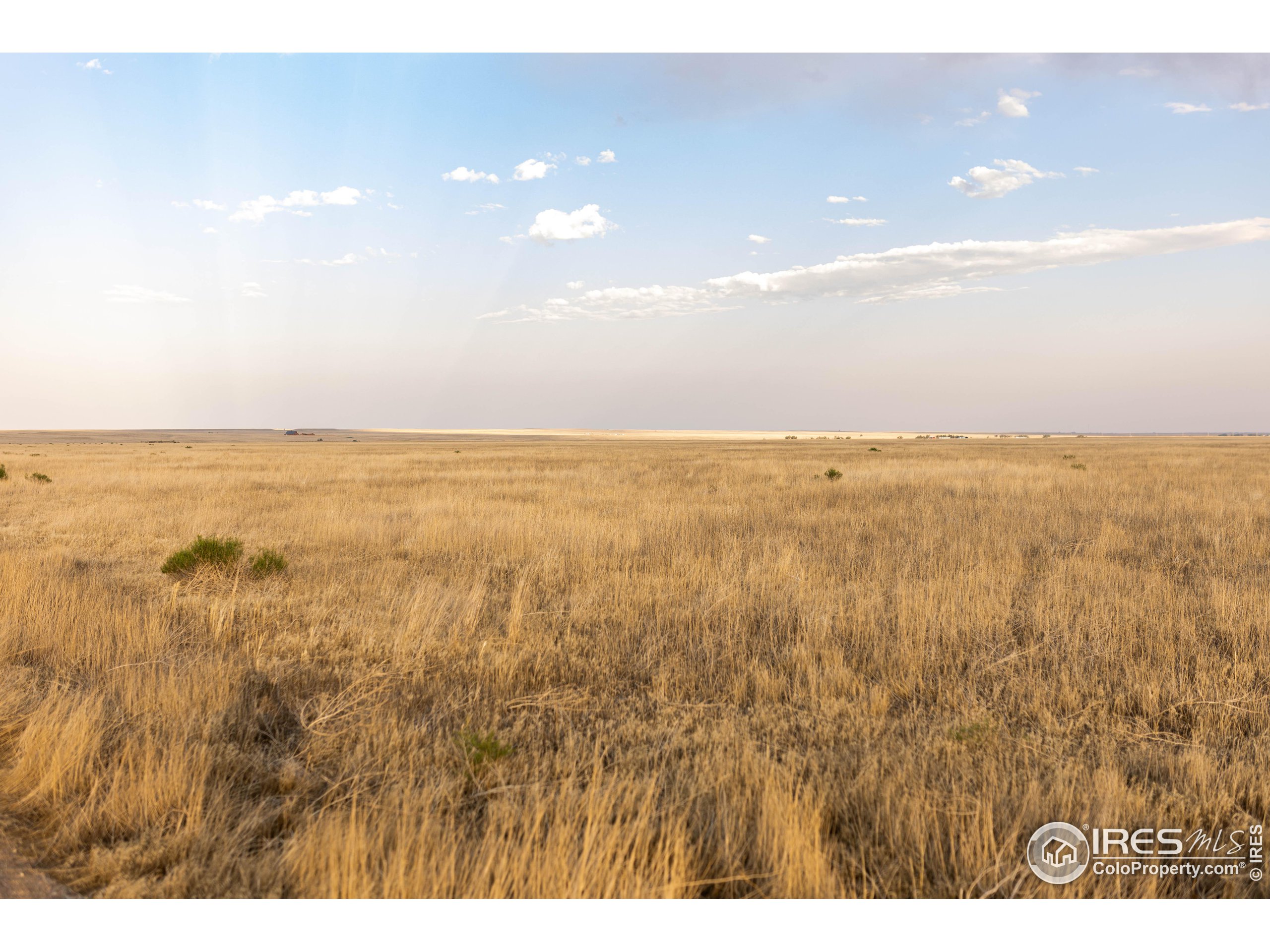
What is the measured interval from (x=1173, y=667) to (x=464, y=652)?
580 centimetres

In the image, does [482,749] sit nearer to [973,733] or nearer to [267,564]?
[973,733]

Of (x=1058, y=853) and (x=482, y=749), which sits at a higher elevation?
(x=482, y=749)

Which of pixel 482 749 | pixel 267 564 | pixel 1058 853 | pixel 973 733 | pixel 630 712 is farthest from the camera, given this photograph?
pixel 267 564

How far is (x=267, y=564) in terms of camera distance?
8547 millimetres

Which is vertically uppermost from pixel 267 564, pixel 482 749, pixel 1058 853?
pixel 267 564

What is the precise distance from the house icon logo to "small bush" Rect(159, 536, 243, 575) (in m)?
9.10

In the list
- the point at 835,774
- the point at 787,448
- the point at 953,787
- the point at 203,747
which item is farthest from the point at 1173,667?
the point at 787,448

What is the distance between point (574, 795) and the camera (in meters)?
3.19

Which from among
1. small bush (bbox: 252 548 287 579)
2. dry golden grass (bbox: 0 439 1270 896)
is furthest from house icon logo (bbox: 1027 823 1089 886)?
small bush (bbox: 252 548 287 579)

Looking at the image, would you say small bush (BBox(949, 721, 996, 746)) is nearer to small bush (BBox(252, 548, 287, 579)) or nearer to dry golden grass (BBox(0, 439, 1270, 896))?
dry golden grass (BBox(0, 439, 1270, 896))

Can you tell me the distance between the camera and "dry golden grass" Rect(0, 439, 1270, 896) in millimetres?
2828

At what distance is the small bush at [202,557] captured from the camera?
8.41 meters

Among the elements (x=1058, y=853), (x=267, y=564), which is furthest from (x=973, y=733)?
(x=267, y=564)

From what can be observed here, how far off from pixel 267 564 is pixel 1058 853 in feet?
29.1
